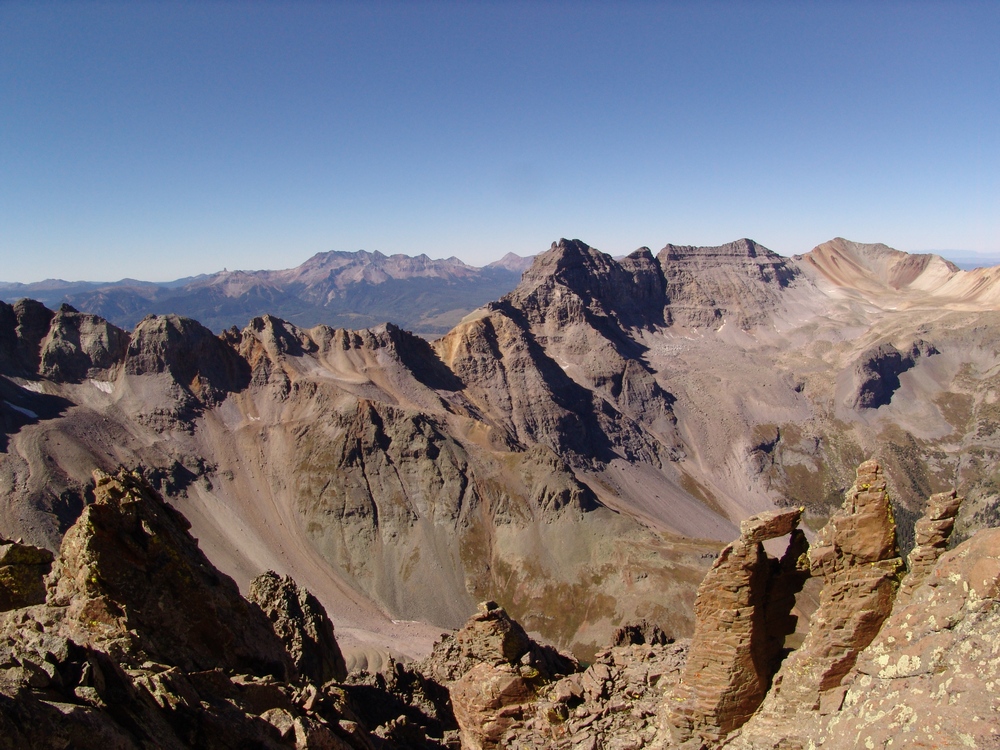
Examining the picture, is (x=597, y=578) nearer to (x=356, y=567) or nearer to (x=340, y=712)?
(x=356, y=567)

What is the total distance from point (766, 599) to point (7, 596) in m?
30.5

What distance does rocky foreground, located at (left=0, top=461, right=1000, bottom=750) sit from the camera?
1231 cm

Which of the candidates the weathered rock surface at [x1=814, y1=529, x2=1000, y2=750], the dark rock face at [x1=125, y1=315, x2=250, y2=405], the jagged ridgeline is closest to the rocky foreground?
the weathered rock surface at [x1=814, y1=529, x2=1000, y2=750]

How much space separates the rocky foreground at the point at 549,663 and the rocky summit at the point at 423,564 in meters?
0.10

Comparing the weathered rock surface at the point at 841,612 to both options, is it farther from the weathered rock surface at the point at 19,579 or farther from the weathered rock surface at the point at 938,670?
the weathered rock surface at the point at 19,579

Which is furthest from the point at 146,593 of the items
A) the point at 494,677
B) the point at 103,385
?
the point at 103,385

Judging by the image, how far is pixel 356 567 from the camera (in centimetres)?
12525

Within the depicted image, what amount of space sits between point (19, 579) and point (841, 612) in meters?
31.8

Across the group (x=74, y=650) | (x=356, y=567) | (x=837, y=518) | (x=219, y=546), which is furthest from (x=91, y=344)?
(x=837, y=518)

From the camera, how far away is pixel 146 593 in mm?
26109

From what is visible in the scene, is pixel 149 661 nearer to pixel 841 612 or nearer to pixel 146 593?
pixel 146 593

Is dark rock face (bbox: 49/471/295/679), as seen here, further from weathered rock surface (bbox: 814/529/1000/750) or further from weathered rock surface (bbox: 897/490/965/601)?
weathered rock surface (bbox: 897/490/965/601)

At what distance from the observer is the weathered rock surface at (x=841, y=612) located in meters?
16.7

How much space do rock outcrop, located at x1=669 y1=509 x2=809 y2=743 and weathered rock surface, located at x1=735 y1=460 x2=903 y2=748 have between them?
1117 millimetres
